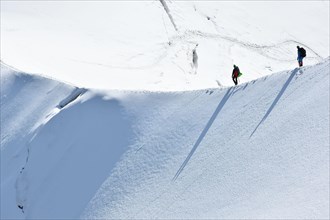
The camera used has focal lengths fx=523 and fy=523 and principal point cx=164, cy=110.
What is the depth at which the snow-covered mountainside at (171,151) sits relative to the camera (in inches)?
520

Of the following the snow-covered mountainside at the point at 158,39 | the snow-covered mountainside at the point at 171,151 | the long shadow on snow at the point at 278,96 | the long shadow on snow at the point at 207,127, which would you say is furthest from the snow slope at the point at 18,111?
the long shadow on snow at the point at 278,96

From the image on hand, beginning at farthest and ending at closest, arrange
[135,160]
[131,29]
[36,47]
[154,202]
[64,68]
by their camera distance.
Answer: [131,29] < [36,47] < [64,68] < [135,160] < [154,202]

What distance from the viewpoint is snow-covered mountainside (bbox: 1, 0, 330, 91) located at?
2112 centimetres

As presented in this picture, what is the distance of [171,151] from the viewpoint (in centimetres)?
1562

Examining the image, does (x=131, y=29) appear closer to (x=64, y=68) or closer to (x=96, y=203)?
(x=64, y=68)

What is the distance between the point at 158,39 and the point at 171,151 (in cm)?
955

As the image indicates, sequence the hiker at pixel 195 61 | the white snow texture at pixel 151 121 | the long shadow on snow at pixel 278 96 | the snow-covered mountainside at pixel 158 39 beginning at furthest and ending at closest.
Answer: the hiker at pixel 195 61
the snow-covered mountainside at pixel 158 39
the long shadow on snow at pixel 278 96
the white snow texture at pixel 151 121

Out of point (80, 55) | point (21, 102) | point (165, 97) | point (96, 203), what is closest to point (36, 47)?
point (80, 55)

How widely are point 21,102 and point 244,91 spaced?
27.8 feet

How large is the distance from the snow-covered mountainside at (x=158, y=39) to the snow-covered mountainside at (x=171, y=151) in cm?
199

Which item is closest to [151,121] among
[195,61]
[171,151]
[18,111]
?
[171,151]

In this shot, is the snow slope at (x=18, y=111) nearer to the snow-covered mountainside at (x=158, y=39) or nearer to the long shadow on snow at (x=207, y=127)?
the snow-covered mountainside at (x=158, y=39)

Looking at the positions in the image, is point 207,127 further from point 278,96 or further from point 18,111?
point 18,111

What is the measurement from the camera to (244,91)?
636 inches
